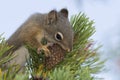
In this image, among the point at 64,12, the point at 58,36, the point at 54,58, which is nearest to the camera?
the point at 54,58

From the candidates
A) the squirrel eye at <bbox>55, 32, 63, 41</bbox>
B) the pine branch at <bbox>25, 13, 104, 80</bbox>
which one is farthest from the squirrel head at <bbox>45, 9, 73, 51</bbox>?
the pine branch at <bbox>25, 13, 104, 80</bbox>

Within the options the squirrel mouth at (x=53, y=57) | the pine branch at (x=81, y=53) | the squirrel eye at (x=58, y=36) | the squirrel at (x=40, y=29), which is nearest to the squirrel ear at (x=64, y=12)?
the squirrel at (x=40, y=29)

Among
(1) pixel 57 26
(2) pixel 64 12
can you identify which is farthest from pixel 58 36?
(2) pixel 64 12

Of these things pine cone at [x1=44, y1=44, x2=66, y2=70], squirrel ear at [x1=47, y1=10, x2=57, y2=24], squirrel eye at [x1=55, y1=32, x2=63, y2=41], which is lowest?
pine cone at [x1=44, y1=44, x2=66, y2=70]

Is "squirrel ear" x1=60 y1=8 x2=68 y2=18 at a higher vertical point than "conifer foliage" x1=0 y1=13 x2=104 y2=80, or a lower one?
higher

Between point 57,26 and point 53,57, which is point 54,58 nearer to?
point 53,57

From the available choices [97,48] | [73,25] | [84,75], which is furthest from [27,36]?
[84,75]

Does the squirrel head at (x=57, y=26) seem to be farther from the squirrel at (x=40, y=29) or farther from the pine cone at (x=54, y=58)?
the pine cone at (x=54, y=58)

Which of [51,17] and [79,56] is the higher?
[51,17]

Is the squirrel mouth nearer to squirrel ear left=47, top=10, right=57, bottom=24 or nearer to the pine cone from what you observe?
the pine cone

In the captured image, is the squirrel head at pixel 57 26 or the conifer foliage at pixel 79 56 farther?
the squirrel head at pixel 57 26

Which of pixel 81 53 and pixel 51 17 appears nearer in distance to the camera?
pixel 81 53

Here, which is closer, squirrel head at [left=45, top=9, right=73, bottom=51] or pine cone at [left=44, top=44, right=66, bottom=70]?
pine cone at [left=44, top=44, right=66, bottom=70]

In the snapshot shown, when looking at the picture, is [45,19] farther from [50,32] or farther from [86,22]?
[86,22]
